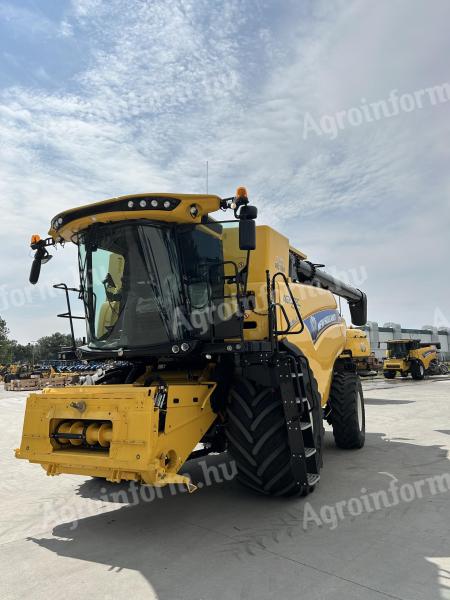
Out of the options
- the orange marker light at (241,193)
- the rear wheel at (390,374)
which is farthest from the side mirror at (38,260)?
the rear wheel at (390,374)

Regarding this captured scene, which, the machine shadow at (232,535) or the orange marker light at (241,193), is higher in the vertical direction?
the orange marker light at (241,193)

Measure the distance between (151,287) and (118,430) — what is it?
4.52 ft

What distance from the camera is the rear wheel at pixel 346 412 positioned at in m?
7.20

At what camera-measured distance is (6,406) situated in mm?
16656

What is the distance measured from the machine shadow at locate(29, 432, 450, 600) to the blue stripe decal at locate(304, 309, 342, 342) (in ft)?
5.95

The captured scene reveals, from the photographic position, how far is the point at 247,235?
421 centimetres

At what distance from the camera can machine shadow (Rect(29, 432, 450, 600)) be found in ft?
10.8

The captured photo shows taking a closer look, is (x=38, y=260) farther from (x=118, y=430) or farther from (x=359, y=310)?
(x=359, y=310)

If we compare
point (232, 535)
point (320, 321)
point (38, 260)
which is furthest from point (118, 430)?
point (320, 321)

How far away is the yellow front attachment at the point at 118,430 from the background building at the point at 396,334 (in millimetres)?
51449

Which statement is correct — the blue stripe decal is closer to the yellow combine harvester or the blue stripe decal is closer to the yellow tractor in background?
the yellow combine harvester

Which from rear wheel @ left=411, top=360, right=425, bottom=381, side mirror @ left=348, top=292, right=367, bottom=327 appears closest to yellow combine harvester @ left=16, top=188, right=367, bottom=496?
side mirror @ left=348, top=292, right=367, bottom=327

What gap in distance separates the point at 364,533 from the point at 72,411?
273 cm

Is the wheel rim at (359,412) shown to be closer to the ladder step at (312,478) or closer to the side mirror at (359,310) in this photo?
the ladder step at (312,478)
